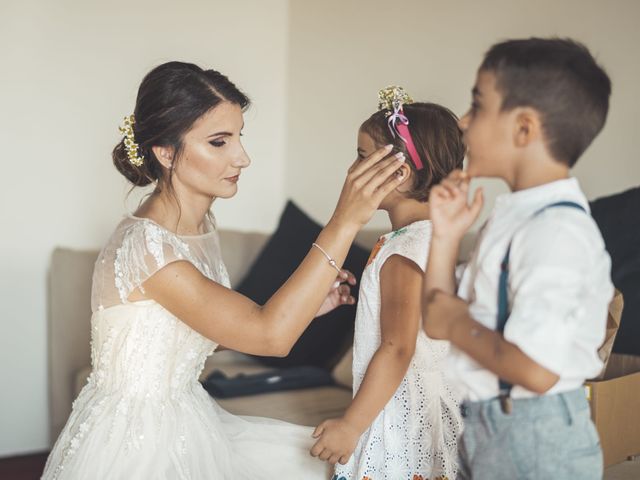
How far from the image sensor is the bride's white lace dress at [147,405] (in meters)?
1.72

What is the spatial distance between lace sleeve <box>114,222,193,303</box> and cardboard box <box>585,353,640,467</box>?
89cm

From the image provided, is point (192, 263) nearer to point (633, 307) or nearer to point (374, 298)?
point (374, 298)

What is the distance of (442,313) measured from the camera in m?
1.17

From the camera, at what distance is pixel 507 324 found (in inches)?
42.5

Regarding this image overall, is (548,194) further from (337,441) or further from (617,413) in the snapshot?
(617,413)

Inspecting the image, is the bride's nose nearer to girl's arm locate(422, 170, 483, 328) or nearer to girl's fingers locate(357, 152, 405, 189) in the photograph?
girl's fingers locate(357, 152, 405, 189)

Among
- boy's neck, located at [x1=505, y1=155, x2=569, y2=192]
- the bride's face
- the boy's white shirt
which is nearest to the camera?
the boy's white shirt

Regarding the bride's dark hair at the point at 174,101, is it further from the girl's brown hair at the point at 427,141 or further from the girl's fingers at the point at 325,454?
the girl's fingers at the point at 325,454

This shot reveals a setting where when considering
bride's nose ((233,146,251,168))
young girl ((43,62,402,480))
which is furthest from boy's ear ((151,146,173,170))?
bride's nose ((233,146,251,168))

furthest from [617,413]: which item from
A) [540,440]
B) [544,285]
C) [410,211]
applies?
[544,285]

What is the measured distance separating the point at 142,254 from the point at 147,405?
33cm

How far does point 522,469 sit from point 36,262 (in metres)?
2.79

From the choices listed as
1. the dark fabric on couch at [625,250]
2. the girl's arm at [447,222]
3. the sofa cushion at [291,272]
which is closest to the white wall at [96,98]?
the sofa cushion at [291,272]

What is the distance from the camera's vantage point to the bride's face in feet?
6.17
